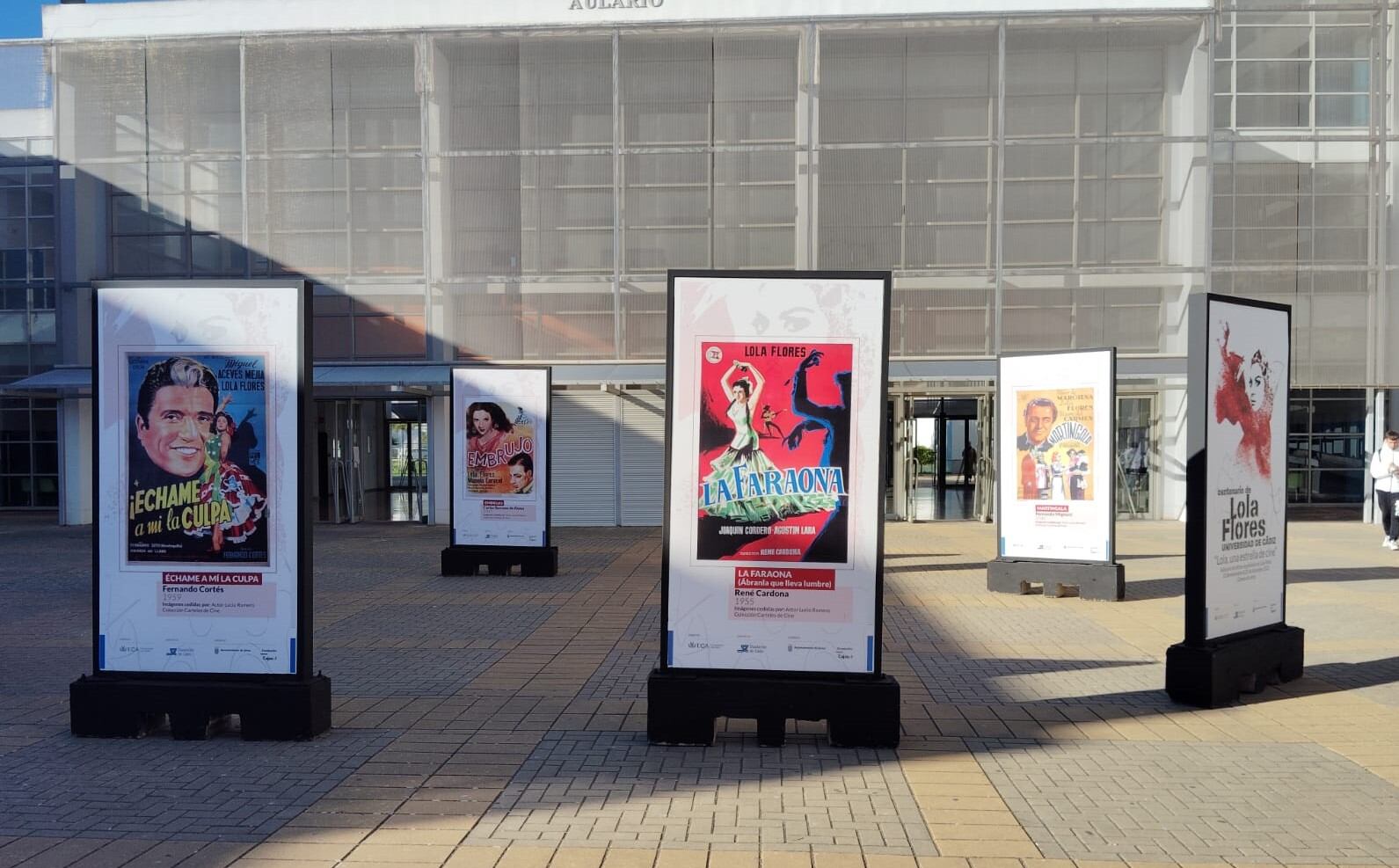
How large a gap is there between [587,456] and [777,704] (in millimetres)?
17785

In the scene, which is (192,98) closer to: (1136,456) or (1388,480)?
(1136,456)

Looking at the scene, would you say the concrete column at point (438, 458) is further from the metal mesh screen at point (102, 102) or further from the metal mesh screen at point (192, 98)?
the metal mesh screen at point (102, 102)

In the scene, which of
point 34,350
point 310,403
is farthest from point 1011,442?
point 34,350

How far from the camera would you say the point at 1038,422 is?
12.9m

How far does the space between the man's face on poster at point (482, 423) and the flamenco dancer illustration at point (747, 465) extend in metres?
9.12

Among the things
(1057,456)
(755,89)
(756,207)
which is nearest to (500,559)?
(1057,456)

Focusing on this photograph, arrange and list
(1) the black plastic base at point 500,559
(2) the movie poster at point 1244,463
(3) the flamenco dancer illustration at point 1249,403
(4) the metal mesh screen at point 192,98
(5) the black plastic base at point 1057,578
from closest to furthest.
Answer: (2) the movie poster at point 1244,463
(3) the flamenco dancer illustration at point 1249,403
(5) the black plastic base at point 1057,578
(1) the black plastic base at point 500,559
(4) the metal mesh screen at point 192,98

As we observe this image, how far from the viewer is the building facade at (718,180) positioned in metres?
23.2

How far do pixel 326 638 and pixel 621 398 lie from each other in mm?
14057

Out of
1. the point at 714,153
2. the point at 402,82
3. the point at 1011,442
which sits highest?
the point at 402,82

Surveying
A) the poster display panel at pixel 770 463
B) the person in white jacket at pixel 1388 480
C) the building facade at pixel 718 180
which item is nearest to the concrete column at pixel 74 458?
the building facade at pixel 718 180

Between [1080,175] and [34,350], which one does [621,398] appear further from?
[34,350]

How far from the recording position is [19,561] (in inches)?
669

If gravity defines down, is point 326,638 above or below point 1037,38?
below
